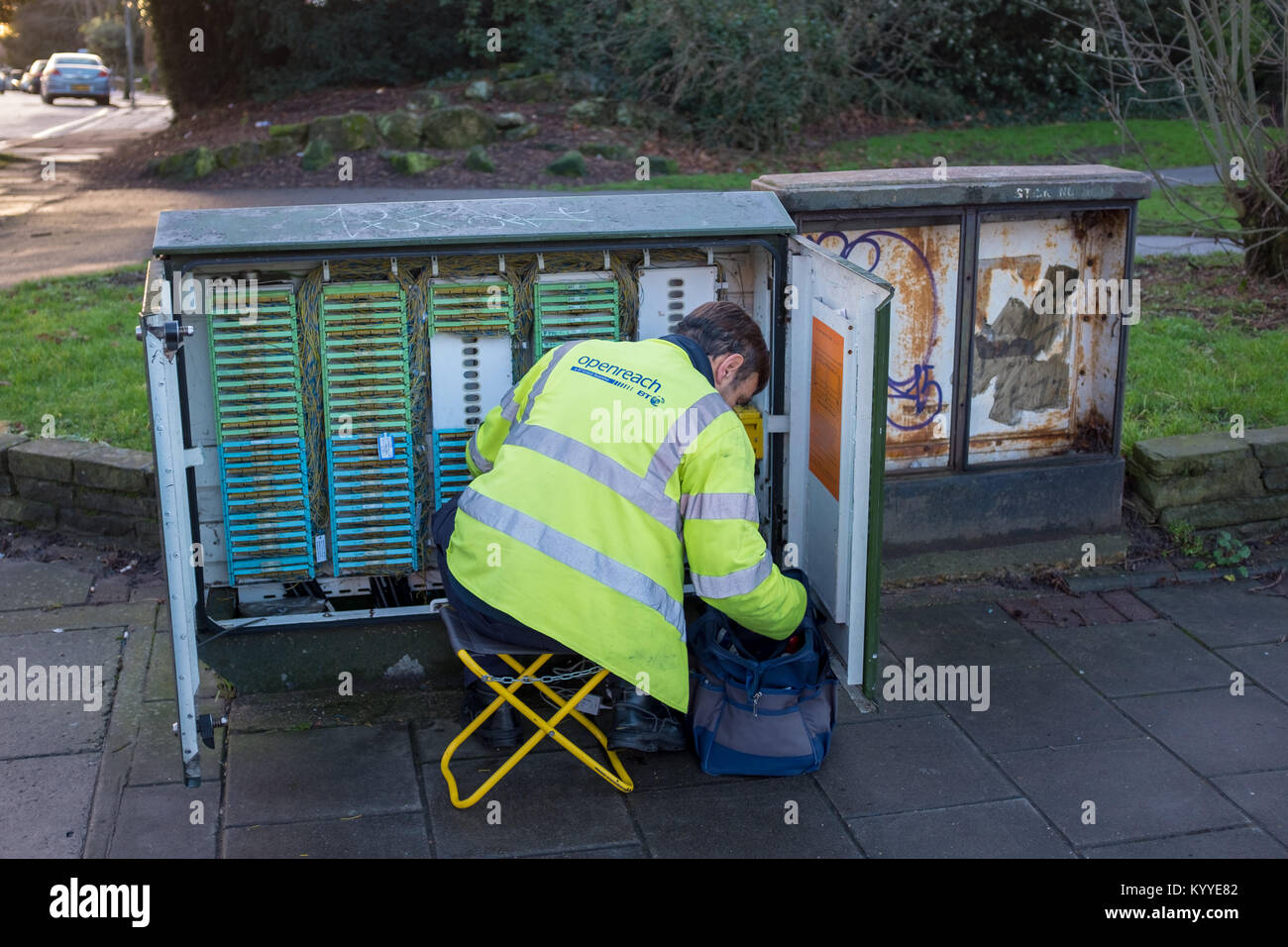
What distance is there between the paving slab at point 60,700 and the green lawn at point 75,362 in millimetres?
1506

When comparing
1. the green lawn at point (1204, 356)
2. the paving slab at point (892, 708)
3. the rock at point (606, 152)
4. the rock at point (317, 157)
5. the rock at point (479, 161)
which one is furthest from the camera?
the rock at point (317, 157)

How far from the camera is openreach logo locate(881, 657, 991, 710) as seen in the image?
4809 mm

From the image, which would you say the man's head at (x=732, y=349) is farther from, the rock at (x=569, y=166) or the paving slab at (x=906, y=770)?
the rock at (x=569, y=166)

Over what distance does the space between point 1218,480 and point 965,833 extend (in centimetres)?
288

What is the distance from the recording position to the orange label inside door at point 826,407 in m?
4.23

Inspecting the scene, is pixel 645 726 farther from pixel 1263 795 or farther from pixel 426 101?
pixel 426 101

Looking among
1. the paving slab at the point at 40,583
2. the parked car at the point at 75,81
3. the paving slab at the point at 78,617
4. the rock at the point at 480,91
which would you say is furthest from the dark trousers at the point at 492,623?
the parked car at the point at 75,81

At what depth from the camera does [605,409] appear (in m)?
3.77

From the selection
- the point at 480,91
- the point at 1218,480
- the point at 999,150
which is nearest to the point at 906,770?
the point at 1218,480

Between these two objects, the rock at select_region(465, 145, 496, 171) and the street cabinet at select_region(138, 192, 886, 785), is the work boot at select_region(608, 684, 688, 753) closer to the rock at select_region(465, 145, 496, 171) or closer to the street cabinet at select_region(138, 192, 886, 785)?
the street cabinet at select_region(138, 192, 886, 785)

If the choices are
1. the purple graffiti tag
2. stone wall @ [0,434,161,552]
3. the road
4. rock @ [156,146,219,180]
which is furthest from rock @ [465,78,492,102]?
the purple graffiti tag

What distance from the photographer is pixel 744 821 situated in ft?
13.2

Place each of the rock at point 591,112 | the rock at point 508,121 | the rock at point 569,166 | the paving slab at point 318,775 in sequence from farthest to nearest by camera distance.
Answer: the rock at point 591,112
the rock at point 508,121
the rock at point 569,166
the paving slab at point 318,775

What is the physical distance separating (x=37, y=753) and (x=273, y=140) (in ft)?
48.2
